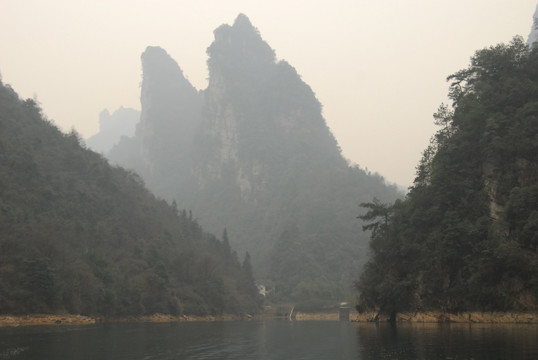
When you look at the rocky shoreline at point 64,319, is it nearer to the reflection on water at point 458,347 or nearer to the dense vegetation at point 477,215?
the dense vegetation at point 477,215

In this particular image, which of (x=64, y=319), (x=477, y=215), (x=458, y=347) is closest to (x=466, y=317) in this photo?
(x=477, y=215)

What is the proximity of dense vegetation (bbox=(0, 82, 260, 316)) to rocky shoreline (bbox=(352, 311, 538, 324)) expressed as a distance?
112ft

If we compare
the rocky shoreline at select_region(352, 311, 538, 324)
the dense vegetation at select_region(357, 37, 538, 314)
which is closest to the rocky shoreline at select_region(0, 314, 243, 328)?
the dense vegetation at select_region(357, 37, 538, 314)

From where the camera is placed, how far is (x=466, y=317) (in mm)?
48250

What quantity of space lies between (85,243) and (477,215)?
51232 mm

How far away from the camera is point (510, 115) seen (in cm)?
5150

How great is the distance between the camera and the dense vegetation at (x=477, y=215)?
1746 inches

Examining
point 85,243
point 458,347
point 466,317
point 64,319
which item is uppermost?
point 85,243

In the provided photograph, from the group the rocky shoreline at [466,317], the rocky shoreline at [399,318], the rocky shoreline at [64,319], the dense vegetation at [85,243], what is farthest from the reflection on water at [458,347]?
the dense vegetation at [85,243]

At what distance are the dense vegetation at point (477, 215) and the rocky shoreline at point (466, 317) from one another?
560 mm

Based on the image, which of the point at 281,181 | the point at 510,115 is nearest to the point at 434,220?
the point at 510,115

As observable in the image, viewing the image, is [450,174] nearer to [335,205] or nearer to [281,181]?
[335,205]

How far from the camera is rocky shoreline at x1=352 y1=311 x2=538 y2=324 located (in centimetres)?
4309

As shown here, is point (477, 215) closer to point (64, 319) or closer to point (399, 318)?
point (399, 318)
